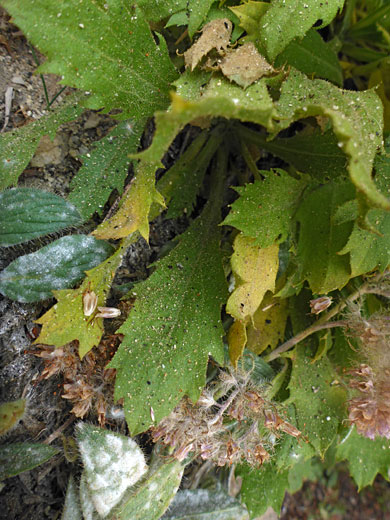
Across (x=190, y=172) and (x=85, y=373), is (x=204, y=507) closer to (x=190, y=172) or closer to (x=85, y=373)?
(x=85, y=373)

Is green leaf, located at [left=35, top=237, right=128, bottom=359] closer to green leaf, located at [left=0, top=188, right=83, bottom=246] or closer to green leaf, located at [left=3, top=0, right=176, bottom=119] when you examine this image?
green leaf, located at [left=0, top=188, right=83, bottom=246]

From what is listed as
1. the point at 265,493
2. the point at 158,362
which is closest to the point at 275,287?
the point at 158,362

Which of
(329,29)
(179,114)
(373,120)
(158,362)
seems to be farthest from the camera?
(329,29)

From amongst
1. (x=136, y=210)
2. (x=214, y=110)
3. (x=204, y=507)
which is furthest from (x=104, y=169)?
(x=204, y=507)

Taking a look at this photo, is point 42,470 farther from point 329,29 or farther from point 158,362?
point 329,29

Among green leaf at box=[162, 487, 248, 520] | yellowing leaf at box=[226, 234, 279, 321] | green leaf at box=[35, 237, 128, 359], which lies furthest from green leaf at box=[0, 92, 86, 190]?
green leaf at box=[162, 487, 248, 520]

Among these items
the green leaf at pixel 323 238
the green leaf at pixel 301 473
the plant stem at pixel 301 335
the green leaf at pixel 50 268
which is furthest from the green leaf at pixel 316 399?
the green leaf at pixel 50 268

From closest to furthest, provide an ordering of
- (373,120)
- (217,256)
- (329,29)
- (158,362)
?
(373,120)
(158,362)
(217,256)
(329,29)
